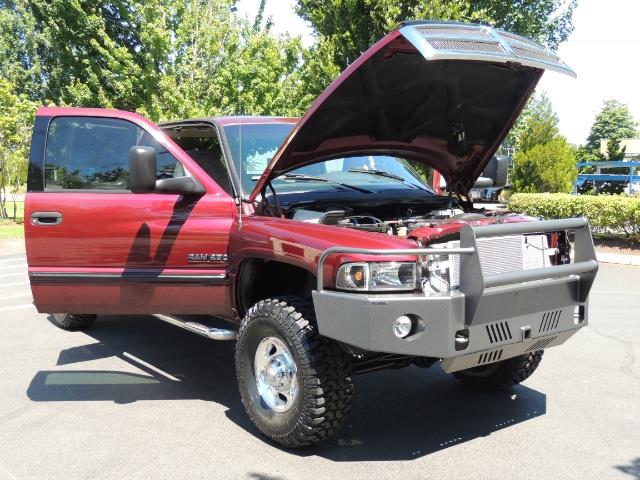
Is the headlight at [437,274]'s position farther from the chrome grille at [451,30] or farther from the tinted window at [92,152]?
the tinted window at [92,152]

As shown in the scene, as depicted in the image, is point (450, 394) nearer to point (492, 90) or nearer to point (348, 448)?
point (348, 448)

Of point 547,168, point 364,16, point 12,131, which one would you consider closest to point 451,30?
point 364,16

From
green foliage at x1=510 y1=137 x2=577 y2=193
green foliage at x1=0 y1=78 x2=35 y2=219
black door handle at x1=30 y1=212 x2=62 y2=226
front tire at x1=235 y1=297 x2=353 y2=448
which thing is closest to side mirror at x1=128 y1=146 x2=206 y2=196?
black door handle at x1=30 y1=212 x2=62 y2=226

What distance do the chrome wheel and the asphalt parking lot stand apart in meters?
0.28

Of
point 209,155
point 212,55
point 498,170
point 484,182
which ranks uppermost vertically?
point 212,55

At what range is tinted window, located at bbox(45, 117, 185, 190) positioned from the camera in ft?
14.7

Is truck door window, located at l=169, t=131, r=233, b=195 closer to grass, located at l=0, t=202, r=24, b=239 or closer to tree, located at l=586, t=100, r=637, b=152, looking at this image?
grass, located at l=0, t=202, r=24, b=239

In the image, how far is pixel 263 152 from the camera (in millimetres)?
4688

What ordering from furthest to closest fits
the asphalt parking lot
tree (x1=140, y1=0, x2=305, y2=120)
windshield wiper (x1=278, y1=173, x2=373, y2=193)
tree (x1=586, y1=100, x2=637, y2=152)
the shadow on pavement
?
1. tree (x1=586, y1=100, x2=637, y2=152)
2. tree (x1=140, y1=0, x2=305, y2=120)
3. windshield wiper (x1=278, y1=173, x2=373, y2=193)
4. the shadow on pavement
5. the asphalt parking lot

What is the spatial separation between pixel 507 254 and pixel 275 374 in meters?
1.55

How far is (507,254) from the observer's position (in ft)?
11.3

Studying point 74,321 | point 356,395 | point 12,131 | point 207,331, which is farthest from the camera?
point 12,131

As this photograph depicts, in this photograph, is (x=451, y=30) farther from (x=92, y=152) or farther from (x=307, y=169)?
(x=92, y=152)

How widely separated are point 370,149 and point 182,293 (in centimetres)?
184
